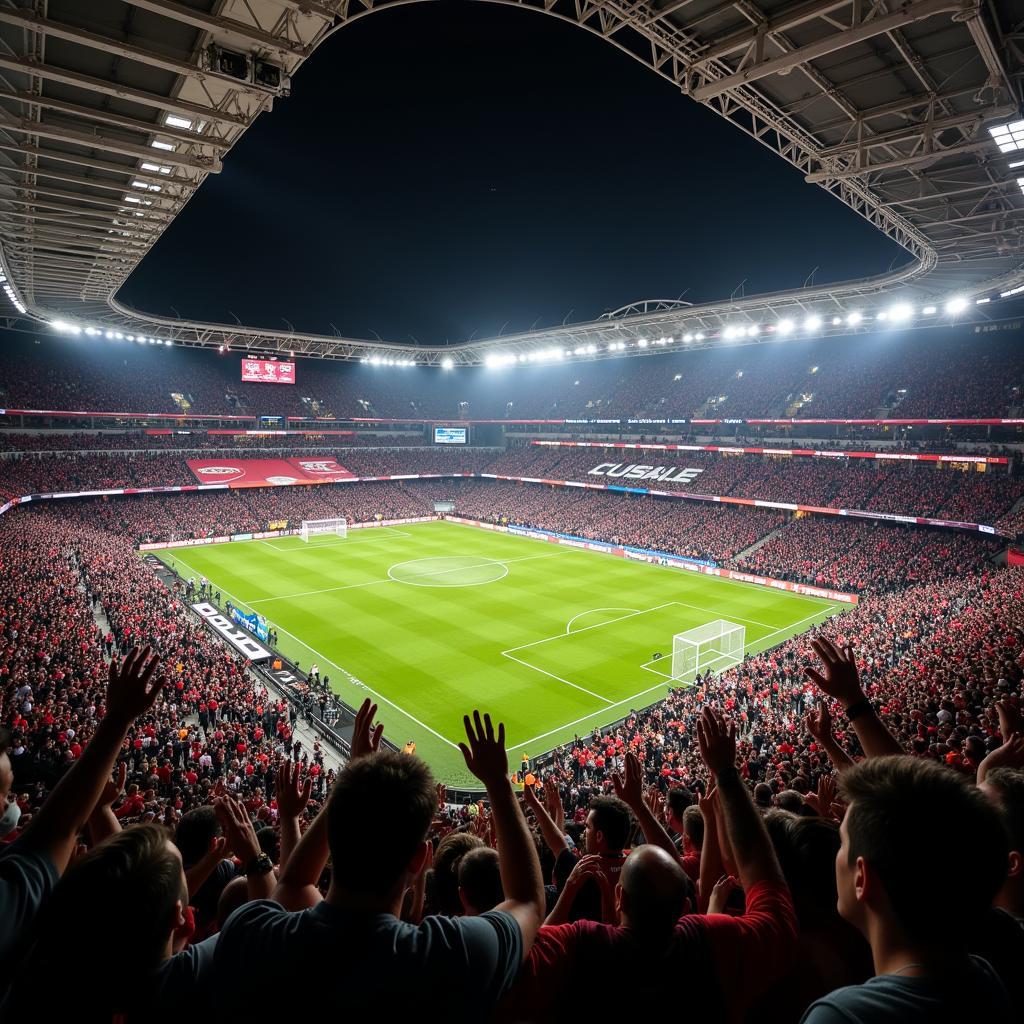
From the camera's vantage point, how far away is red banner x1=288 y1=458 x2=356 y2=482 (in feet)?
217

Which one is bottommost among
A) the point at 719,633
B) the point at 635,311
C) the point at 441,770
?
the point at 441,770

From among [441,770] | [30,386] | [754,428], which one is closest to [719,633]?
[441,770]

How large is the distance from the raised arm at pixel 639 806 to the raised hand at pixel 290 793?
1.84 m

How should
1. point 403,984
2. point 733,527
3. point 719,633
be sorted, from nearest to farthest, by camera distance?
point 403,984 < point 719,633 < point 733,527

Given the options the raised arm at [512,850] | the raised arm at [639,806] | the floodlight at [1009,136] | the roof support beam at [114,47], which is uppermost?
the floodlight at [1009,136]

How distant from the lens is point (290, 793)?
3643 millimetres

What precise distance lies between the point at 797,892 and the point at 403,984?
6.72 ft

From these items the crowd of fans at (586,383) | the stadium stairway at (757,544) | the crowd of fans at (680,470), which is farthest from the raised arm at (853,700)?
the crowd of fans at (586,383)

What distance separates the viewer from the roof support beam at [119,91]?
12.9m

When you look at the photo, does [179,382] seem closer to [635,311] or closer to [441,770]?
[635,311]

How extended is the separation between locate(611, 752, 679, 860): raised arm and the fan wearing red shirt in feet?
3.07

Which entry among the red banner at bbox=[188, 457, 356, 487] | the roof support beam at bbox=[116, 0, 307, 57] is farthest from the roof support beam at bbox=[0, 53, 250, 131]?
the red banner at bbox=[188, 457, 356, 487]

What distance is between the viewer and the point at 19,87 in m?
14.7

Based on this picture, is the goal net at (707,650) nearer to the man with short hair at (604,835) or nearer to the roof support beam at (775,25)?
the roof support beam at (775,25)
